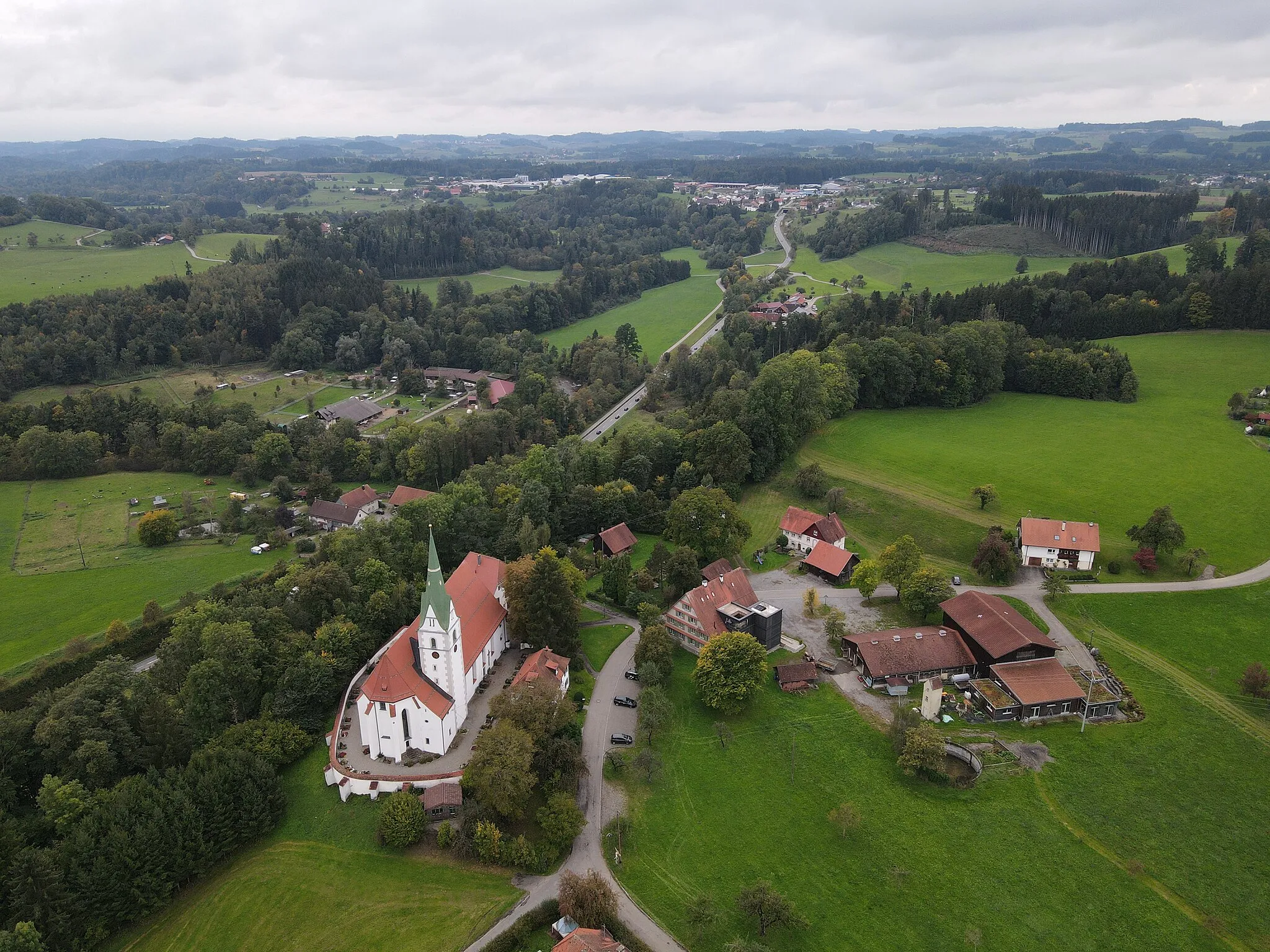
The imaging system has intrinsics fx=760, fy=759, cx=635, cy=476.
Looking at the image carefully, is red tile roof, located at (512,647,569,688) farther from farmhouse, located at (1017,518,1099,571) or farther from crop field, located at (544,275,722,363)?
crop field, located at (544,275,722,363)

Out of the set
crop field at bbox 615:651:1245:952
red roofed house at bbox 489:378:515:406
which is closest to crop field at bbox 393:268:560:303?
red roofed house at bbox 489:378:515:406

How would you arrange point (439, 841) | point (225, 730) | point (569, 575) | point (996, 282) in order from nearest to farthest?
point (439, 841) < point (225, 730) < point (569, 575) < point (996, 282)

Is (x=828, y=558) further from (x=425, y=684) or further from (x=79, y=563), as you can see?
(x=79, y=563)

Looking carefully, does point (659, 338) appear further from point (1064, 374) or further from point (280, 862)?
point (280, 862)

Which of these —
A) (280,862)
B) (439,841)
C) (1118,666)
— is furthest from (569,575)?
(1118,666)

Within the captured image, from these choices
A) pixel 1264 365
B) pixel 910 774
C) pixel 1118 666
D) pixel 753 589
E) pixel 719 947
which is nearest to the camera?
pixel 719 947

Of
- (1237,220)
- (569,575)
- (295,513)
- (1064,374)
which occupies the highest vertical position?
(1237,220)
